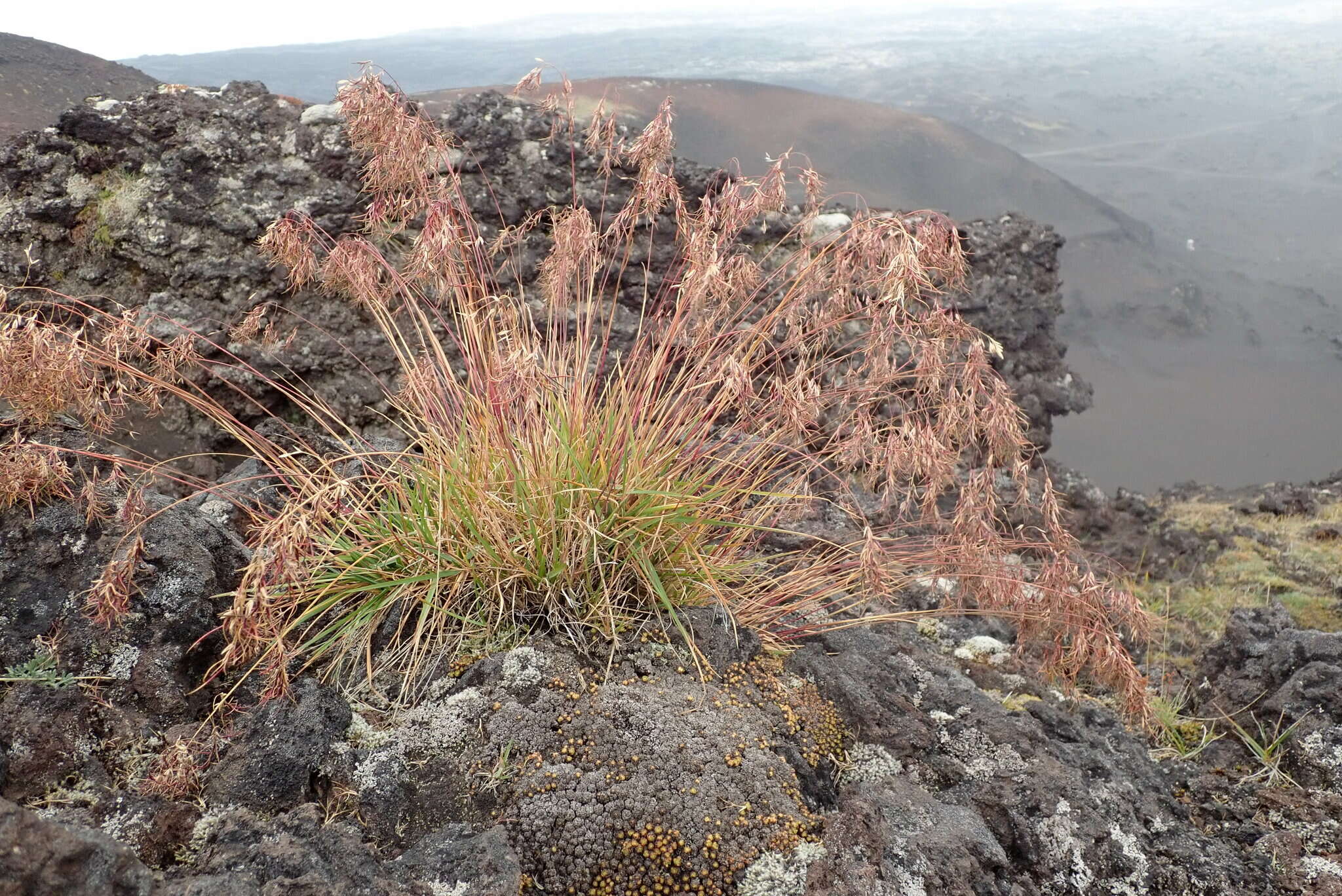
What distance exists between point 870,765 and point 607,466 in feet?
3.70

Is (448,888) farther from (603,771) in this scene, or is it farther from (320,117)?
(320,117)

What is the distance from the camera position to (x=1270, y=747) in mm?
2859

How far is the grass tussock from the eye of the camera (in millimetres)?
2395

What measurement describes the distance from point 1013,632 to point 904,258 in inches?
84.4

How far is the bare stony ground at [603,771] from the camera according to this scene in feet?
5.96

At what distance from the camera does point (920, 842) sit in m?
1.94

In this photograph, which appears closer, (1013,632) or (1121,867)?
(1121,867)

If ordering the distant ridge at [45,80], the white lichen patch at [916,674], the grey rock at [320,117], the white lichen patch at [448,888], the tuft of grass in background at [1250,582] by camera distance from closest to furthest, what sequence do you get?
the white lichen patch at [448,888] < the white lichen patch at [916,674] < the grey rock at [320,117] < the tuft of grass in background at [1250,582] < the distant ridge at [45,80]

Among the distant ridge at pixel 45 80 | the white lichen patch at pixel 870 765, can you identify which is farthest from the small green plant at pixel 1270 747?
the distant ridge at pixel 45 80

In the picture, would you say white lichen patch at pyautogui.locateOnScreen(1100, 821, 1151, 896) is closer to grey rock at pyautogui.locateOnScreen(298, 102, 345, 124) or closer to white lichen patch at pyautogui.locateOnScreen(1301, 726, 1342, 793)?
white lichen patch at pyautogui.locateOnScreen(1301, 726, 1342, 793)

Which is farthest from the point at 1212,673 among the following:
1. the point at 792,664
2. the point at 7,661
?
the point at 7,661

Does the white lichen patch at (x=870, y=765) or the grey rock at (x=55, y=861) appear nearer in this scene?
the grey rock at (x=55, y=861)

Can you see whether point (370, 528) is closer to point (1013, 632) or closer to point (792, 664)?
point (792, 664)

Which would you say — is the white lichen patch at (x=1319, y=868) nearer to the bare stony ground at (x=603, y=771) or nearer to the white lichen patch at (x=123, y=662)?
the bare stony ground at (x=603, y=771)
